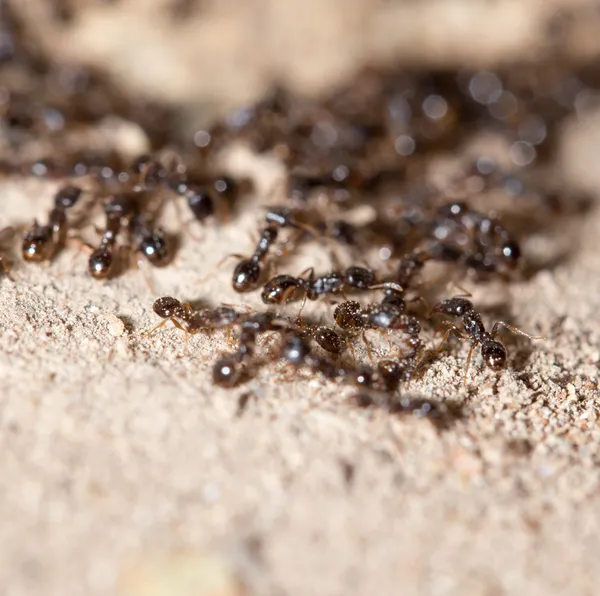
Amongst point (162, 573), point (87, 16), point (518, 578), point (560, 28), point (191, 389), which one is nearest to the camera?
point (162, 573)

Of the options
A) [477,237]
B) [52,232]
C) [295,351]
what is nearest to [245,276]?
[295,351]

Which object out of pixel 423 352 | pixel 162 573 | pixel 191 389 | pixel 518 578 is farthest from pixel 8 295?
pixel 518 578

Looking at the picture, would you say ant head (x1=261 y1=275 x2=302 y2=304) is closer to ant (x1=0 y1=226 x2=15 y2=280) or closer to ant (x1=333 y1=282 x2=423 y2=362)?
ant (x1=333 y1=282 x2=423 y2=362)

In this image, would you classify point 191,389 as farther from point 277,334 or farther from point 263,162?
point 263,162

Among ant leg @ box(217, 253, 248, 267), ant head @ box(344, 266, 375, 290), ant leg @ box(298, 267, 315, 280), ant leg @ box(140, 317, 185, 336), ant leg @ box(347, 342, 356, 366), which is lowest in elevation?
ant leg @ box(140, 317, 185, 336)

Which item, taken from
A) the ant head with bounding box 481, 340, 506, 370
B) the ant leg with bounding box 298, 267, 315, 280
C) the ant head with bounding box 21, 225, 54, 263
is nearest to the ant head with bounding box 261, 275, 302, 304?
the ant leg with bounding box 298, 267, 315, 280

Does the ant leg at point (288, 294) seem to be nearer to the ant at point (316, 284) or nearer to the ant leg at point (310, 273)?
the ant at point (316, 284)

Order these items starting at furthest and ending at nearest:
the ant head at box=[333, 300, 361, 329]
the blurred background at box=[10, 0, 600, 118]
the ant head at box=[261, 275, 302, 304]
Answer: the blurred background at box=[10, 0, 600, 118] < the ant head at box=[261, 275, 302, 304] < the ant head at box=[333, 300, 361, 329]
